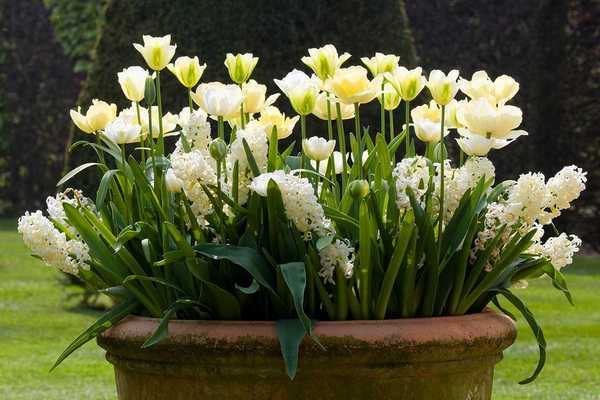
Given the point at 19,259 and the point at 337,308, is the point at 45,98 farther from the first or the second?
the point at 337,308

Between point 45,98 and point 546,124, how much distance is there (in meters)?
8.02

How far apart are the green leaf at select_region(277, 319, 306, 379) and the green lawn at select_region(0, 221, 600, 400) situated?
281 centimetres

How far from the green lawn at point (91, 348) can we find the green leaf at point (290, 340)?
2809mm

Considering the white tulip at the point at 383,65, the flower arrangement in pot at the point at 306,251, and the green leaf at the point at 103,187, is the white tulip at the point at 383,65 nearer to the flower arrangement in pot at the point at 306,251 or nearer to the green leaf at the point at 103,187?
the flower arrangement in pot at the point at 306,251

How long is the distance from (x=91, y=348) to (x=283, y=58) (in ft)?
6.52

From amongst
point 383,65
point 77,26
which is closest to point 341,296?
point 383,65

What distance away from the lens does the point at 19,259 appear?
11.6 metres

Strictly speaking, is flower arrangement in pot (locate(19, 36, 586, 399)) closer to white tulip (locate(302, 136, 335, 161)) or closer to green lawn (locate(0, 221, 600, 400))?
white tulip (locate(302, 136, 335, 161))

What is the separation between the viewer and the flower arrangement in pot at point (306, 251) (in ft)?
7.00

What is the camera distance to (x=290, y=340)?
2053 millimetres

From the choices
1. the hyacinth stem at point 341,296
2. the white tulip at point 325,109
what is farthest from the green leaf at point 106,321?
the white tulip at point 325,109

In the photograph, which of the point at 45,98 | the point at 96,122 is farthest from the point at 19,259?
the point at 96,122

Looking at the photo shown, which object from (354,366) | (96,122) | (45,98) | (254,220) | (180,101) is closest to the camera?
(354,366)

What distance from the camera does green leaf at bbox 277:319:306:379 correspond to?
202cm
